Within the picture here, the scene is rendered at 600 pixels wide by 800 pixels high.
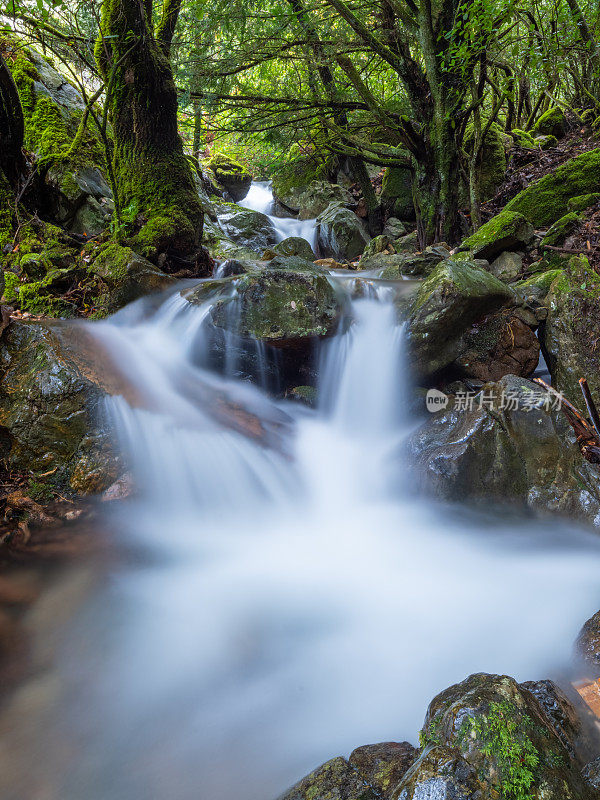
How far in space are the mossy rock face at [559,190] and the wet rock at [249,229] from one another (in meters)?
6.15

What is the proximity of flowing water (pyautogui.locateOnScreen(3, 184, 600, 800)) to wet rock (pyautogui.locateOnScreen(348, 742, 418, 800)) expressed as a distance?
0.92 feet

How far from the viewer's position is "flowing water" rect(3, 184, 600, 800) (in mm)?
2023

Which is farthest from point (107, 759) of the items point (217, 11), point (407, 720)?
point (217, 11)

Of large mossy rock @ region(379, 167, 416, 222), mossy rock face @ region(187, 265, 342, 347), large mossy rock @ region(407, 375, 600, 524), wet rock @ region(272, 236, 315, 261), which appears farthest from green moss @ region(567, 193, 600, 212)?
large mossy rock @ region(379, 167, 416, 222)

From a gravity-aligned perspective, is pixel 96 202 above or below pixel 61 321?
above

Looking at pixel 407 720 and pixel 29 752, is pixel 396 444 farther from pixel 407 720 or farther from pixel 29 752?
pixel 29 752

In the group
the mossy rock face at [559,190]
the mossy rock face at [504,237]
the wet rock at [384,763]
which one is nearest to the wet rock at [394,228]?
the mossy rock face at [559,190]

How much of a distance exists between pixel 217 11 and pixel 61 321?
4.70 m

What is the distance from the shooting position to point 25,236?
18.5 feet

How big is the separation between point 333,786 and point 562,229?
22.0ft

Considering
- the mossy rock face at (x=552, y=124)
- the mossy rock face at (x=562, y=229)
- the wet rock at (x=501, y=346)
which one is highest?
the mossy rock face at (x=552, y=124)

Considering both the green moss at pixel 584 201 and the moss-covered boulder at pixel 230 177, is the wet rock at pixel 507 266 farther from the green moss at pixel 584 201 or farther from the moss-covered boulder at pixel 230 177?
the moss-covered boulder at pixel 230 177

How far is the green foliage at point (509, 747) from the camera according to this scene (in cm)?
117

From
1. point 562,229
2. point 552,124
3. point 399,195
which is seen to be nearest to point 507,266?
point 562,229
